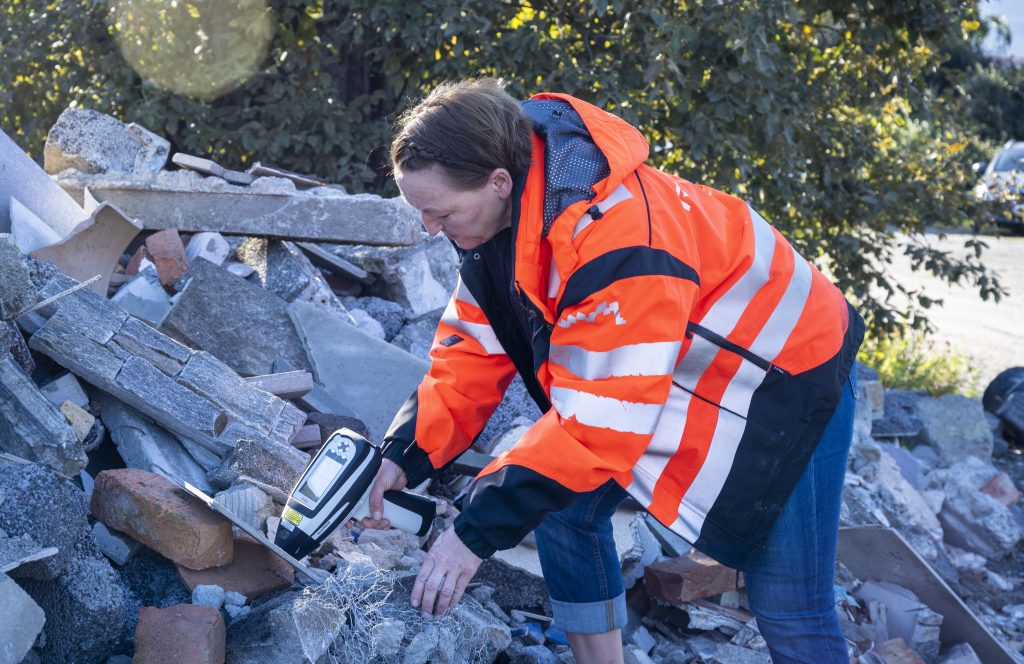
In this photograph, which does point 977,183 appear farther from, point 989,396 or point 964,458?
point 964,458

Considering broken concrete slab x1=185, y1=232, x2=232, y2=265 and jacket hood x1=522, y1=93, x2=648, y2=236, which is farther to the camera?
broken concrete slab x1=185, y1=232, x2=232, y2=265

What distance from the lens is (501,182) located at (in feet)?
6.73

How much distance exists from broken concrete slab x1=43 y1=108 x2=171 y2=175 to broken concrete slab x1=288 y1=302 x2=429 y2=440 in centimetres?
134

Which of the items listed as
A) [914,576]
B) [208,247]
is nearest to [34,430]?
[208,247]

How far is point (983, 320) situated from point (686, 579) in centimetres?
881

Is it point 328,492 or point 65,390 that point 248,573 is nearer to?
point 328,492

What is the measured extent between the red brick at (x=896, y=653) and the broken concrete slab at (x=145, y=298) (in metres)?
2.96

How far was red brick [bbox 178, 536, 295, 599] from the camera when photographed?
2.60 metres

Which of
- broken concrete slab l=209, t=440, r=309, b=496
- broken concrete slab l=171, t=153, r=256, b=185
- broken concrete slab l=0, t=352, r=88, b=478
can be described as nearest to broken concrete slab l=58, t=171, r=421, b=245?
broken concrete slab l=171, t=153, r=256, b=185

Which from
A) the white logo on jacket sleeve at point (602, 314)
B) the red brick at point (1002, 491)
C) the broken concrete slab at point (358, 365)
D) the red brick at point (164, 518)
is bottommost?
the red brick at point (1002, 491)

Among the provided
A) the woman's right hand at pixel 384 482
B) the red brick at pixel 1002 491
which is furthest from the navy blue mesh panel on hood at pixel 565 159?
the red brick at pixel 1002 491

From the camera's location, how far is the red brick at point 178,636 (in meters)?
2.26

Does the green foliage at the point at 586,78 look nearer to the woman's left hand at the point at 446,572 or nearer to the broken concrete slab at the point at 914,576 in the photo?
the broken concrete slab at the point at 914,576

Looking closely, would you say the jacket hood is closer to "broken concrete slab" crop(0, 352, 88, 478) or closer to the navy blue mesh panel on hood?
the navy blue mesh panel on hood
